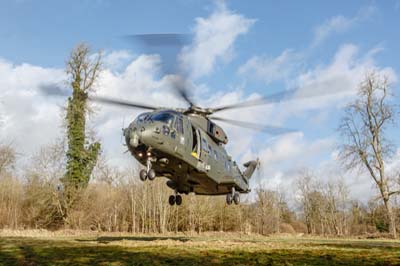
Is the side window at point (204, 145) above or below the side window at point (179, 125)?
below

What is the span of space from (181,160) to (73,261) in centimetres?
644

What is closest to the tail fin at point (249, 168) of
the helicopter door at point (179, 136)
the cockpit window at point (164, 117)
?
the helicopter door at point (179, 136)

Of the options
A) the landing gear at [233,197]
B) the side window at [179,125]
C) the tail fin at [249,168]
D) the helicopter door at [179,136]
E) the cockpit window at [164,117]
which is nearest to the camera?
the cockpit window at [164,117]

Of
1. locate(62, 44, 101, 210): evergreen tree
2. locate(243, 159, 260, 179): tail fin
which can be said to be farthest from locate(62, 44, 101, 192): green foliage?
locate(243, 159, 260, 179): tail fin

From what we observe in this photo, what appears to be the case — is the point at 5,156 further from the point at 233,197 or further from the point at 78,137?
the point at 233,197

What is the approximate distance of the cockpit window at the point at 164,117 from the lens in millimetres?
14615

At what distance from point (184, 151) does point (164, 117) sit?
1.81 m

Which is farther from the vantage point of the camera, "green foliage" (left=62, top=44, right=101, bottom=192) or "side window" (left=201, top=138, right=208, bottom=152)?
"green foliage" (left=62, top=44, right=101, bottom=192)

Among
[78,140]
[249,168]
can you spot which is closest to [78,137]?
[78,140]

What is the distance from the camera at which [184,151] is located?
15.6 metres

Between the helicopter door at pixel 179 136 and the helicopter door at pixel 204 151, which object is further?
the helicopter door at pixel 204 151

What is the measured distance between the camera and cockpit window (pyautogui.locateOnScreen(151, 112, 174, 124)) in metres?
14.6

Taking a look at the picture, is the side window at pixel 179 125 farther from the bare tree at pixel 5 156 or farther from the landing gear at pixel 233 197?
the bare tree at pixel 5 156

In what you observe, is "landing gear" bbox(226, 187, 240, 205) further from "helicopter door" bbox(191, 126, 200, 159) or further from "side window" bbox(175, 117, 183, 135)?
"side window" bbox(175, 117, 183, 135)
